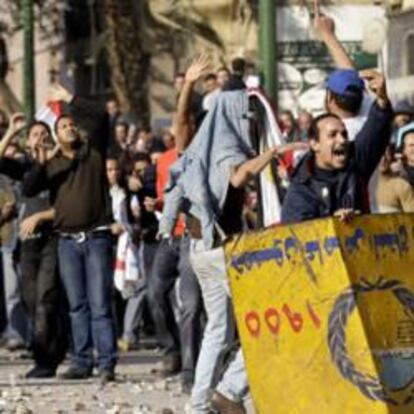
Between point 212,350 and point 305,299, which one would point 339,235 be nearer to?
point 305,299

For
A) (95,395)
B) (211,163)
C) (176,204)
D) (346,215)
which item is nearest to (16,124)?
(95,395)

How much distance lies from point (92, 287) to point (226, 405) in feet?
12.5

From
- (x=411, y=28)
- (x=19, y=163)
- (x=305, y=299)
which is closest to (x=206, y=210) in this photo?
(x=305, y=299)

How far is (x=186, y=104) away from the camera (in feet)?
42.3

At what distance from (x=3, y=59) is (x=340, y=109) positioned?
1103 inches

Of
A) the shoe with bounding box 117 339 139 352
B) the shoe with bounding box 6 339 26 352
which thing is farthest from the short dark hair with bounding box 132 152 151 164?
the shoe with bounding box 6 339 26 352

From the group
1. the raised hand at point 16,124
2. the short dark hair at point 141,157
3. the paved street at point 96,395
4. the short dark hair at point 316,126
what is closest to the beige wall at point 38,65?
the short dark hair at point 141,157

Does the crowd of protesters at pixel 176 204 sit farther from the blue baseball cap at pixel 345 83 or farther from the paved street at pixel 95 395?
the paved street at pixel 95 395

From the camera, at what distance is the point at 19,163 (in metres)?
15.6

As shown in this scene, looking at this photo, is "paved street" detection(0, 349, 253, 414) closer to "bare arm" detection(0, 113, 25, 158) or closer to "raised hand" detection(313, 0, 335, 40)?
"bare arm" detection(0, 113, 25, 158)

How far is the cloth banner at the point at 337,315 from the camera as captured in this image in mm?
9789

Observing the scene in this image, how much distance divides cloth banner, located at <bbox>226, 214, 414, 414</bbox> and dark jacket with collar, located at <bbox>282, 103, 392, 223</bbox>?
37 centimetres

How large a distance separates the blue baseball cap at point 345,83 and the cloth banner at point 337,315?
38.2 inches

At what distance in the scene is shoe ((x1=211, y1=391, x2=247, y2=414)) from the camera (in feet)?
36.3
